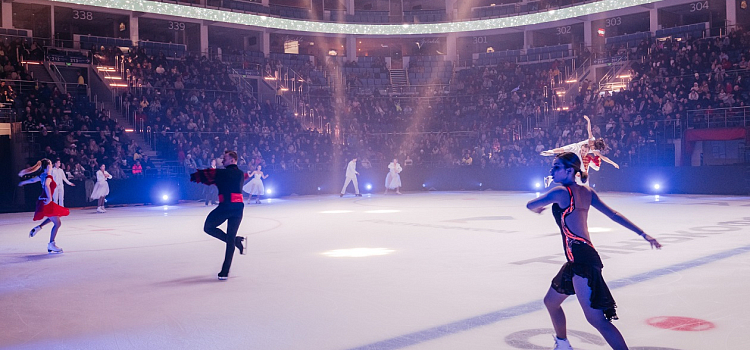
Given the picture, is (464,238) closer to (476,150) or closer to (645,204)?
(645,204)

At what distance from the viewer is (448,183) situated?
123 feet

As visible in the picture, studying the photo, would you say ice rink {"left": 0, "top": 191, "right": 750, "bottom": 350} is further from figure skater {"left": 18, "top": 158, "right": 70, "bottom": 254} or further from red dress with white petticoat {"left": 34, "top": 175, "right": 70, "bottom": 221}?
red dress with white petticoat {"left": 34, "top": 175, "right": 70, "bottom": 221}

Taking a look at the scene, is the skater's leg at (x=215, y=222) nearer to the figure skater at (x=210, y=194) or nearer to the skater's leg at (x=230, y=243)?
the skater's leg at (x=230, y=243)

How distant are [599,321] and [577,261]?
45 centimetres

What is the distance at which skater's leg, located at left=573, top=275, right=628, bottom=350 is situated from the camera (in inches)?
183

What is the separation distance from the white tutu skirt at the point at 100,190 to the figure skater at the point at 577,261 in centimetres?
2352

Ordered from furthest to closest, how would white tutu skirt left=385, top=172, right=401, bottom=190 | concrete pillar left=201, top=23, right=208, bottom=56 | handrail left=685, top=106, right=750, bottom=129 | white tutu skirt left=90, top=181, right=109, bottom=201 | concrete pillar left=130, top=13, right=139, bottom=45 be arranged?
concrete pillar left=201, top=23, right=208, bottom=56 < concrete pillar left=130, top=13, right=139, bottom=45 < white tutu skirt left=385, top=172, right=401, bottom=190 < handrail left=685, top=106, right=750, bottom=129 < white tutu skirt left=90, top=181, right=109, bottom=201

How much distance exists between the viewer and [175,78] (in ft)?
119

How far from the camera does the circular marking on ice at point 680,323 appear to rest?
19.6ft

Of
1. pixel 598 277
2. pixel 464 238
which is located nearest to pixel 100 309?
pixel 598 277

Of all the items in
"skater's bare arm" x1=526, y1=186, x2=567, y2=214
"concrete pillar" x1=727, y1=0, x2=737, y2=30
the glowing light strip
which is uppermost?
the glowing light strip

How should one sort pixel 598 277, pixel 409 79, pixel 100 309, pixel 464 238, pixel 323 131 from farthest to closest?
pixel 409 79, pixel 323 131, pixel 464 238, pixel 100 309, pixel 598 277

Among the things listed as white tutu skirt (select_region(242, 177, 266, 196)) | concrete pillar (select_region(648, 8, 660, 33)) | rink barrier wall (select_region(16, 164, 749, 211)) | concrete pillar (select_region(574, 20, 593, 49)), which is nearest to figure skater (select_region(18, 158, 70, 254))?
rink barrier wall (select_region(16, 164, 749, 211))

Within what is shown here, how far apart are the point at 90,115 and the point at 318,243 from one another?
21140 mm
